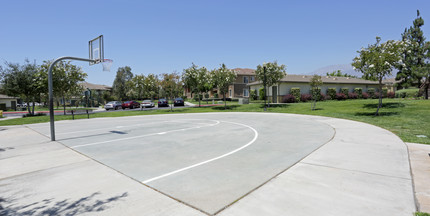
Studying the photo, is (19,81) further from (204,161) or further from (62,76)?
(204,161)

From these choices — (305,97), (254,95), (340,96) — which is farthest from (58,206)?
(340,96)

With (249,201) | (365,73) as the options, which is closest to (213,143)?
(249,201)

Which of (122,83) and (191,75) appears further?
(122,83)

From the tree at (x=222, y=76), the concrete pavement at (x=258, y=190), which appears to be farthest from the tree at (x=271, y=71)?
the concrete pavement at (x=258, y=190)

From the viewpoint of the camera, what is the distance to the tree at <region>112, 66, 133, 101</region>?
7294cm

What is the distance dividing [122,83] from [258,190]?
80491mm

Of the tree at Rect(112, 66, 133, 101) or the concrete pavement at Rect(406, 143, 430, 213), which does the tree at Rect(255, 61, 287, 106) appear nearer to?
the concrete pavement at Rect(406, 143, 430, 213)

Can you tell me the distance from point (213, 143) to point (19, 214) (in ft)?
20.1

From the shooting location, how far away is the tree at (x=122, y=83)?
72.9 metres

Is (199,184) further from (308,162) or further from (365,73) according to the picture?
(365,73)

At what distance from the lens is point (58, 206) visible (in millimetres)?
3879

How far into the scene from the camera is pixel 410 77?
3030 centimetres

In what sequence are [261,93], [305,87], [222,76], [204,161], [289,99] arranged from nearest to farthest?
[204,161] < [222,76] < [289,99] < [305,87] < [261,93]

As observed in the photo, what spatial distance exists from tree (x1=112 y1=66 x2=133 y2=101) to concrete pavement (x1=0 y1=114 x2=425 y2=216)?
69.6 metres
